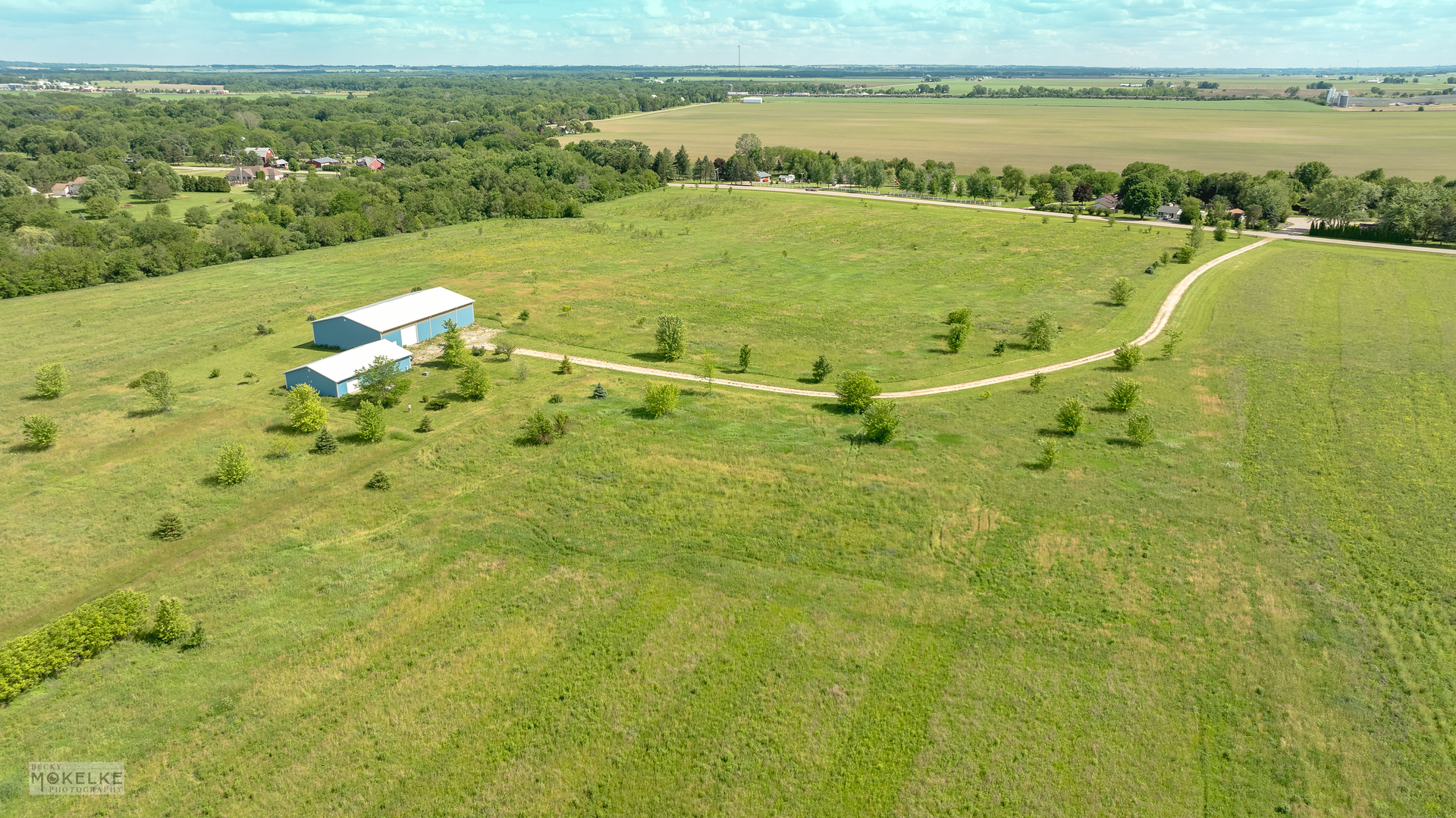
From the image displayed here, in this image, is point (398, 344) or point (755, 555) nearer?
point (755, 555)

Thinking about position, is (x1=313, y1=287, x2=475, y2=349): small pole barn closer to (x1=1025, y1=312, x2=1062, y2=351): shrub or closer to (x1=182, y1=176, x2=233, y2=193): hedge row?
(x1=1025, y1=312, x2=1062, y2=351): shrub

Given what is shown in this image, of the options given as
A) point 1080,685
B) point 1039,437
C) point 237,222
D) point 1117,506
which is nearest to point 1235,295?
point 1039,437

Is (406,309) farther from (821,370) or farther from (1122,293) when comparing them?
(1122,293)

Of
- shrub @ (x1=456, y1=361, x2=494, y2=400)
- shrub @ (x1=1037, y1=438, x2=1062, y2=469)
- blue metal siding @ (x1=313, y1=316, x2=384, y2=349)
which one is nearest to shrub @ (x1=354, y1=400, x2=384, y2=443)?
shrub @ (x1=456, y1=361, x2=494, y2=400)

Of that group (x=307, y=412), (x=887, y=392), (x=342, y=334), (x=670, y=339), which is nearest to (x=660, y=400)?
(x=670, y=339)

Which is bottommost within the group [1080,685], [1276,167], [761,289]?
[1080,685]

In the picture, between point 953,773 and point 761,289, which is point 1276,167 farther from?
point 953,773
